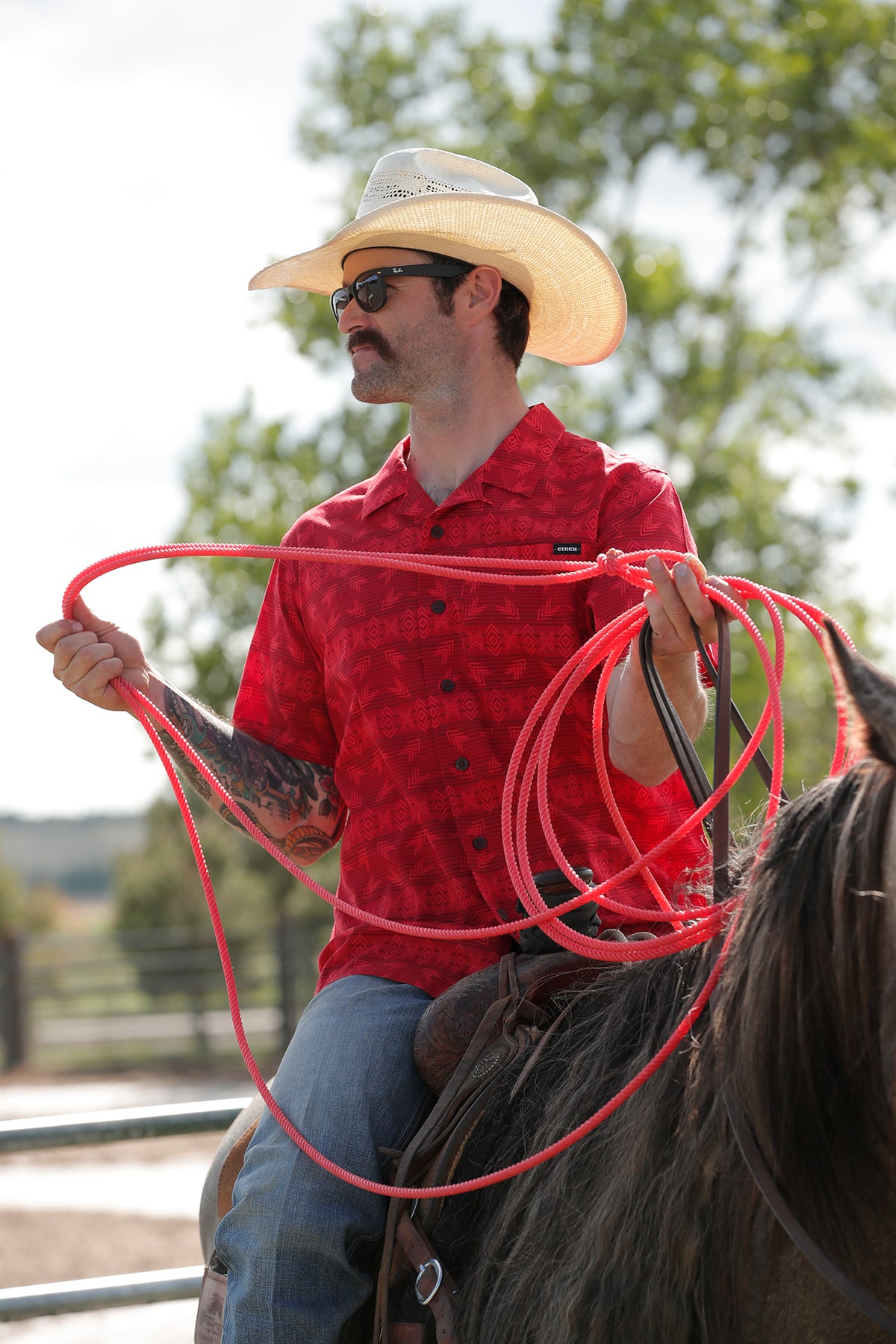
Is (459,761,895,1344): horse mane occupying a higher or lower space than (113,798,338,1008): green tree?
higher

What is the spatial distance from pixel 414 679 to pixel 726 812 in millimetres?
743

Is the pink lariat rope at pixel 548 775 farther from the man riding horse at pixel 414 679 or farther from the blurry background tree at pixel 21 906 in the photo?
the blurry background tree at pixel 21 906

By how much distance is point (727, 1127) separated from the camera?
143 cm

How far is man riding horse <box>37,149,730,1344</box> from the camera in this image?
1.88 m

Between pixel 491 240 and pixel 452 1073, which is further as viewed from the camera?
pixel 491 240

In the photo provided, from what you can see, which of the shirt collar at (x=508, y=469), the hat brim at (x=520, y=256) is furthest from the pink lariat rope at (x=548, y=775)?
the hat brim at (x=520, y=256)

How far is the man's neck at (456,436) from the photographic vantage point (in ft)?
7.88

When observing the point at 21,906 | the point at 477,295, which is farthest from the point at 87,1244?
the point at 21,906

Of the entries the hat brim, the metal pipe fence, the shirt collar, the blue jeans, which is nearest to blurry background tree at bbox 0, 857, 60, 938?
the metal pipe fence

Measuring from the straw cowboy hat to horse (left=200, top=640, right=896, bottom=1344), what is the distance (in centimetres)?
136

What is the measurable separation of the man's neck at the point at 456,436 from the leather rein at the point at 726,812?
2.33 feet

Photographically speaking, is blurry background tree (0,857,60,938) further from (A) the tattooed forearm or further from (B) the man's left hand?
(B) the man's left hand

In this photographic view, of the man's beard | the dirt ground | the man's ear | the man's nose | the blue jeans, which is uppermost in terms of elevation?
the man's ear

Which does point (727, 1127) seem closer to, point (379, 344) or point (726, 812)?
point (726, 812)
